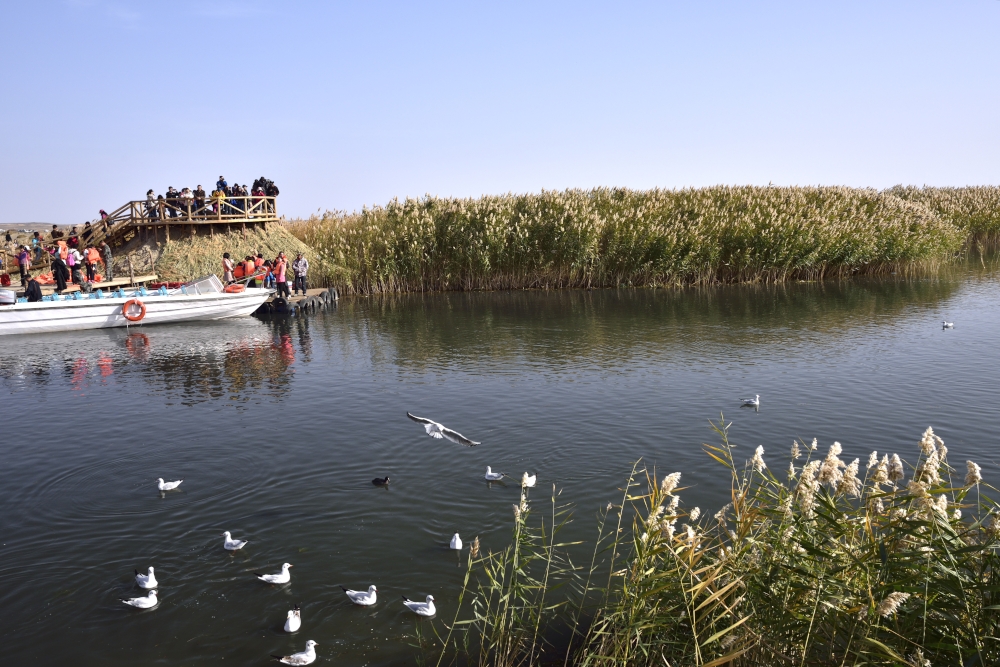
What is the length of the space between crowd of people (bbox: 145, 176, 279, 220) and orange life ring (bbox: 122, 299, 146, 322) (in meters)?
9.79

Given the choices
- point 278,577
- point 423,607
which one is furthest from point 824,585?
point 278,577

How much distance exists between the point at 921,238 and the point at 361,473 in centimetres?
3377

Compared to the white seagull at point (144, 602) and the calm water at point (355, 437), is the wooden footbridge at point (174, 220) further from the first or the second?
the white seagull at point (144, 602)

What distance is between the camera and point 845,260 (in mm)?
35281

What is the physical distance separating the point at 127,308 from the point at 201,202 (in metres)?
11.6

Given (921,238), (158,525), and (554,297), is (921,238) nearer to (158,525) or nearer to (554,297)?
(554,297)

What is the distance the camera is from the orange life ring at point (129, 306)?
26219 millimetres

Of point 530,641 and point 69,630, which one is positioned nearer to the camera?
point 530,641

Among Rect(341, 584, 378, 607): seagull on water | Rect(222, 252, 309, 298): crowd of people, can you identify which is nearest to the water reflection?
Rect(222, 252, 309, 298): crowd of people

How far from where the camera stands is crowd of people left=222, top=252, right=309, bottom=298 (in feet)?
98.2

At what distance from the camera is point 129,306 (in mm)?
26234

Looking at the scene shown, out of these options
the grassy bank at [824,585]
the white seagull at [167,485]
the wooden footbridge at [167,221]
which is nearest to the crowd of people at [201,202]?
the wooden footbridge at [167,221]

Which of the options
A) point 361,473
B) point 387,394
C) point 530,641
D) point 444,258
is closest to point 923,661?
point 530,641

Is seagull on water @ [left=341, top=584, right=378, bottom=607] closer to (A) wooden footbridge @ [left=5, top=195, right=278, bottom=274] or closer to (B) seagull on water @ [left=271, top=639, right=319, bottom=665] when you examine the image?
(B) seagull on water @ [left=271, top=639, right=319, bottom=665]
